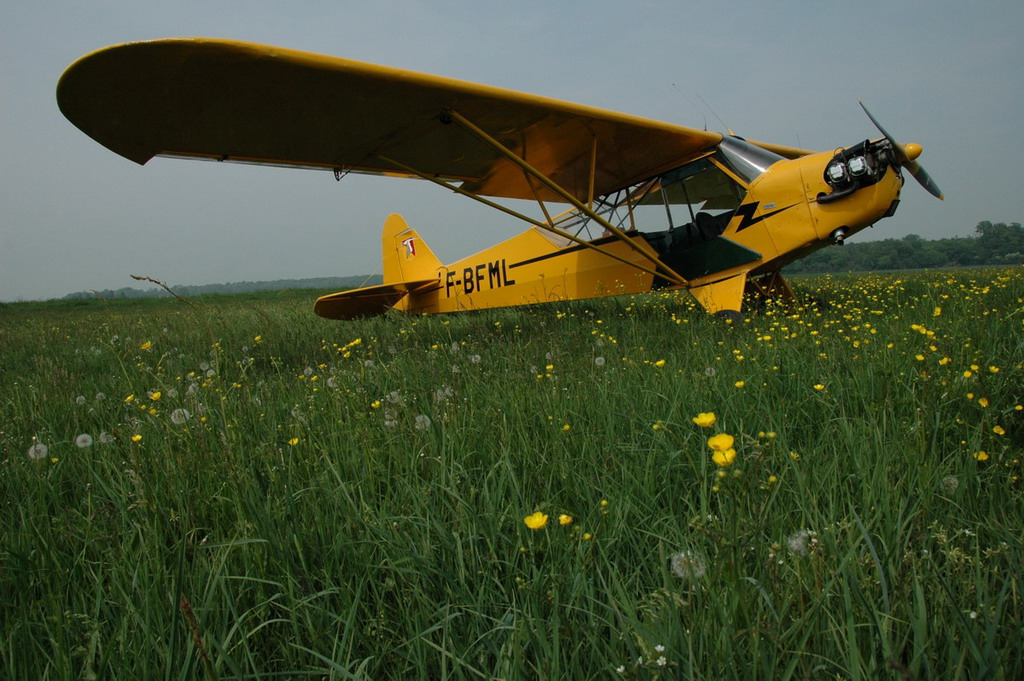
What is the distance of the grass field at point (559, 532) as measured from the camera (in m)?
0.81

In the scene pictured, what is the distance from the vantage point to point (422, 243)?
33.2 ft

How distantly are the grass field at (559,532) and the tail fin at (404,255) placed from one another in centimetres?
743

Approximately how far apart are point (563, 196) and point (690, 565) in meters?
4.95

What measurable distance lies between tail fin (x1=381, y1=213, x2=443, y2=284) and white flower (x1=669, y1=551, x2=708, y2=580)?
28.1 feet

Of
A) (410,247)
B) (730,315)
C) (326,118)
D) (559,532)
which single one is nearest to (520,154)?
(326,118)

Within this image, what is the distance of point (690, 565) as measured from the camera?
0.89 meters

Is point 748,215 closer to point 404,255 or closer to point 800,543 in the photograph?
point 800,543

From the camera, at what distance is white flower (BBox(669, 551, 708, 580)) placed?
0.87 metres

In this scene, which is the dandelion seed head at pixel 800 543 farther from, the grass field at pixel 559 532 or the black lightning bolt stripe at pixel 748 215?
the black lightning bolt stripe at pixel 748 215

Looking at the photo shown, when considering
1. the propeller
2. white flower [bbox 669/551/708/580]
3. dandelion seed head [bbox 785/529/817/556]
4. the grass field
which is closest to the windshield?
the propeller

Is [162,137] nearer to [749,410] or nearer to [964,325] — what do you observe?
[749,410]

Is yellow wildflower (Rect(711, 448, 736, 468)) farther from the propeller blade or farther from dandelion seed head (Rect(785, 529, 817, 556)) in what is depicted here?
the propeller blade

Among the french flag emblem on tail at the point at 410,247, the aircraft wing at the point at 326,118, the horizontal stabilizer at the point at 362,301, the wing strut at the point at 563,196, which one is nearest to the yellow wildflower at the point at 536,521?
the aircraft wing at the point at 326,118

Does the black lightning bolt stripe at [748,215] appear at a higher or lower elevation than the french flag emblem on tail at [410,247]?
lower
